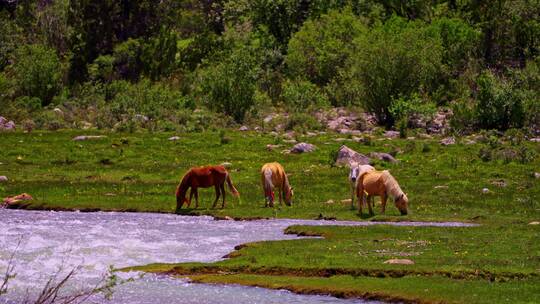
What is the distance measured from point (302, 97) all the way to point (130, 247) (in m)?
44.5

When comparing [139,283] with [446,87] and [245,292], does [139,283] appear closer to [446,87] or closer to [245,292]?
[245,292]

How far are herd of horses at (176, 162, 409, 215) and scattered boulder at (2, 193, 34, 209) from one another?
6335 mm

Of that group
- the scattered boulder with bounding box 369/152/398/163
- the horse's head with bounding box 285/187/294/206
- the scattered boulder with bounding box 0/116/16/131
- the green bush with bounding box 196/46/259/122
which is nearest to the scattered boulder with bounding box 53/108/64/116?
the scattered boulder with bounding box 0/116/16/131

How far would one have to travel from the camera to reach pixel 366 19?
92.7m

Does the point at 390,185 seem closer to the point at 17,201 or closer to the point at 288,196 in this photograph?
the point at 288,196

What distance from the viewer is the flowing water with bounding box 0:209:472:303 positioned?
24078 millimetres

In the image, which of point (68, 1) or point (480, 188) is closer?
point (480, 188)

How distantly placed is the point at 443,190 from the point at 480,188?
166 cm

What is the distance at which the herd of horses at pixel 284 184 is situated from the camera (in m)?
36.2

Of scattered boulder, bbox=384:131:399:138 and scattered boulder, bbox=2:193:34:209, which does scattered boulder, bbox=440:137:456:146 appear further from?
scattered boulder, bbox=2:193:34:209

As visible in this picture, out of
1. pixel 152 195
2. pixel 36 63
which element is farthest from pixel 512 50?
pixel 152 195

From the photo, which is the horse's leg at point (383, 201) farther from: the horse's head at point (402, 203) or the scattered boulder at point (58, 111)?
the scattered boulder at point (58, 111)

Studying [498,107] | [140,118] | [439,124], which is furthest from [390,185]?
[140,118]

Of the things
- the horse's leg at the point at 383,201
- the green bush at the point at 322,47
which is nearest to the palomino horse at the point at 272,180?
the horse's leg at the point at 383,201
